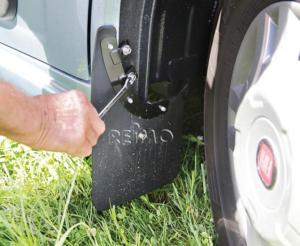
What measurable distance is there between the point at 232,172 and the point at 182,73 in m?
0.34

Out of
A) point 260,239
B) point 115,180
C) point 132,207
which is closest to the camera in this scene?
point 260,239

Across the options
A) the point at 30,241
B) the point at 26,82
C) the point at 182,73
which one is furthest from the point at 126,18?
the point at 30,241

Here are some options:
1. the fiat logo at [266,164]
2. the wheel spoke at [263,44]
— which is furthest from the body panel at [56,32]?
the fiat logo at [266,164]

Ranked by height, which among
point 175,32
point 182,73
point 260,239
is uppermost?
point 175,32

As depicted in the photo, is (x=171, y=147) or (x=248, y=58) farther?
(x=171, y=147)

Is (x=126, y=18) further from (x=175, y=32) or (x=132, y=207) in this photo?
(x=132, y=207)

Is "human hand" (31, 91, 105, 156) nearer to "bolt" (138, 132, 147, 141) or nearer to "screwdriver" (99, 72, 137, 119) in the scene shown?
"screwdriver" (99, 72, 137, 119)

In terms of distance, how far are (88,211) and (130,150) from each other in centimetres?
38

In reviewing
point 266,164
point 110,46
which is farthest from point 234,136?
point 110,46

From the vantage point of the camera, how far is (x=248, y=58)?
1.48 metres

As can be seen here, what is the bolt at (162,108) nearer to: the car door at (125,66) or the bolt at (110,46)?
the car door at (125,66)

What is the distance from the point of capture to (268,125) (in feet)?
4.40

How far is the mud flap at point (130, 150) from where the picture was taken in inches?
65.1

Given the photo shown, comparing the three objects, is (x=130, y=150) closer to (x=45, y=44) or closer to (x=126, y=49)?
(x=126, y=49)
